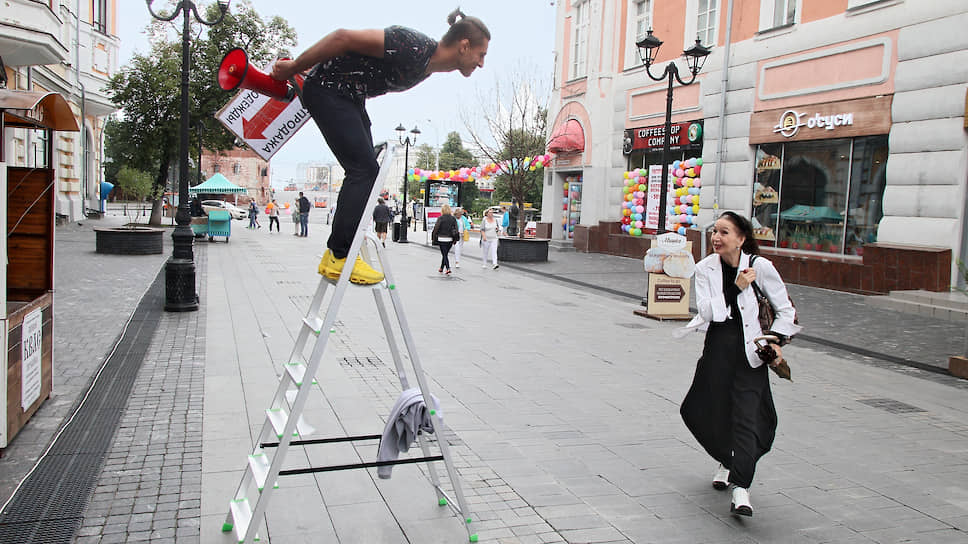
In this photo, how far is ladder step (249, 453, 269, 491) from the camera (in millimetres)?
3158

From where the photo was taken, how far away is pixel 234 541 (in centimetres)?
352

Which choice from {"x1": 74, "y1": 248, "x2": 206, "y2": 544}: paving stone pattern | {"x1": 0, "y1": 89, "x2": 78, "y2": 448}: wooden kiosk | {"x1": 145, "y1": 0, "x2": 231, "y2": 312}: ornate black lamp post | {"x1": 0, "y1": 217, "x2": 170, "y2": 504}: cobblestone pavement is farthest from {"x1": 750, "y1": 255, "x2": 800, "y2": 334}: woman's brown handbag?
{"x1": 145, "y1": 0, "x2": 231, "y2": 312}: ornate black lamp post

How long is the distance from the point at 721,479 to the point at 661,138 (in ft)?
61.1

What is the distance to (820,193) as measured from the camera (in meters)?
16.2

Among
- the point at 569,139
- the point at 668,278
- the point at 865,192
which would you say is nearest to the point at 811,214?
the point at 865,192

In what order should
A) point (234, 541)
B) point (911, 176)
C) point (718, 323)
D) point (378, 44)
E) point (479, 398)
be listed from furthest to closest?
point (911, 176) < point (479, 398) < point (718, 323) < point (234, 541) < point (378, 44)

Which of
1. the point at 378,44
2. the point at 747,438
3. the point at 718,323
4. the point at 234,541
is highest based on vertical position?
the point at 378,44

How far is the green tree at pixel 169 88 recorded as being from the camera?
26281mm

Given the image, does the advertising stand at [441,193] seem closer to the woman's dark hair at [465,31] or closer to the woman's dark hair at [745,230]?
the woman's dark hair at [745,230]

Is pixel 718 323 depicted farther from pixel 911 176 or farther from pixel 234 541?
pixel 911 176

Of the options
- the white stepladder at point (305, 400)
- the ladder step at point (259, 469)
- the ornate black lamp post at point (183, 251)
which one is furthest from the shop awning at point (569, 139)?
the ladder step at point (259, 469)

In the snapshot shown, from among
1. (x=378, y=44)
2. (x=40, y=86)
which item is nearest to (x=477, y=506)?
(x=378, y=44)

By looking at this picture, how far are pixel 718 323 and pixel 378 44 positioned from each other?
8.66ft

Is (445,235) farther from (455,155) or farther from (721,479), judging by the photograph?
(455,155)
